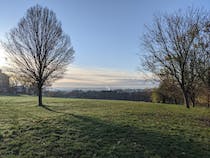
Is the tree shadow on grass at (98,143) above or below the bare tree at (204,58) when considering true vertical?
below

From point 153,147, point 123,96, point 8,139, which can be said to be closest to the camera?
point 153,147

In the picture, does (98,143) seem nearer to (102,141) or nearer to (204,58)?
(102,141)

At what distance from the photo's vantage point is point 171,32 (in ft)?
83.7

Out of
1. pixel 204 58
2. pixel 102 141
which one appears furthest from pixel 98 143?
pixel 204 58

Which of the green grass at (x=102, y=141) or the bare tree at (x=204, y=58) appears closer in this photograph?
the green grass at (x=102, y=141)

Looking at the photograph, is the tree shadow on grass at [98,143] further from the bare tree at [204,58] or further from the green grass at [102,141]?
the bare tree at [204,58]

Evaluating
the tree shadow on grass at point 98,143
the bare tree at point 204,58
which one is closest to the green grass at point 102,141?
the tree shadow on grass at point 98,143

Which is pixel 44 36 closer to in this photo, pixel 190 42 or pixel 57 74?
pixel 57 74

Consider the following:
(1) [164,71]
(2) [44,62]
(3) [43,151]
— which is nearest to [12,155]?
(3) [43,151]

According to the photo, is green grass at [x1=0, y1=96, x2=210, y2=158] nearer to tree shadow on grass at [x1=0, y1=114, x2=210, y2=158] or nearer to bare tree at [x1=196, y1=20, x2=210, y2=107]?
tree shadow on grass at [x1=0, y1=114, x2=210, y2=158]

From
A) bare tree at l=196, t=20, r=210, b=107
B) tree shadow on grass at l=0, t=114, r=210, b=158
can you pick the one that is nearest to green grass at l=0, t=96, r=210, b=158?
tree shadow on grass at l=0, t=114, r=210, b=158

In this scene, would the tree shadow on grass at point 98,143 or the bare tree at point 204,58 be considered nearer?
the tree shadow on grass at point 98,143

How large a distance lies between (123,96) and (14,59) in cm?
3946

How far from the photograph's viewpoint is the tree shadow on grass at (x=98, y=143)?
287 inches
